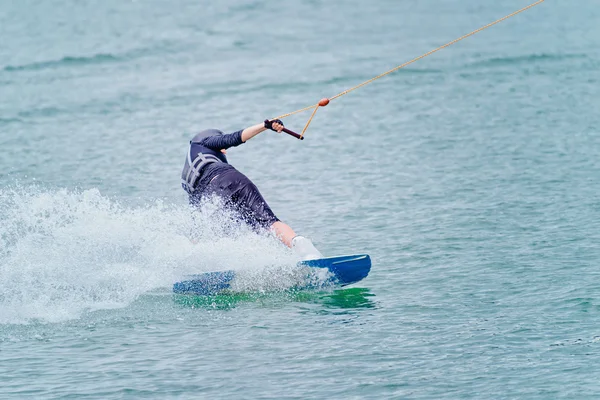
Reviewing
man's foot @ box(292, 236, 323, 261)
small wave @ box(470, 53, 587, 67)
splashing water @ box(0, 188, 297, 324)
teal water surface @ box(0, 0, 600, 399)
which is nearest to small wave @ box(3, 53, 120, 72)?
teal water surface @ box(0, 0, 600, 399)

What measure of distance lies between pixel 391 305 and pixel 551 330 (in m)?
1.61

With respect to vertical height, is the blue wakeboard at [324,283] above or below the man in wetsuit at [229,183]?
below

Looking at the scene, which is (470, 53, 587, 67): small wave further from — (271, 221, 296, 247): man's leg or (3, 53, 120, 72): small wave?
(271, 221, 296, 247): man's leg

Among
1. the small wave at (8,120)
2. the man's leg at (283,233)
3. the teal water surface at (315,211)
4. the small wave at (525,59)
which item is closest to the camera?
the teal water surface at (315,211)

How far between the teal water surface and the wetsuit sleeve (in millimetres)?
789

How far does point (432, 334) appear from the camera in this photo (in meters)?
8.83

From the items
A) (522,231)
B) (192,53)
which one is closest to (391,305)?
(522,231)

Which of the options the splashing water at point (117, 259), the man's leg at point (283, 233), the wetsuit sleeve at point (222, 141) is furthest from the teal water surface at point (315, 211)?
the wetsuit sleeve at point (222, 141)

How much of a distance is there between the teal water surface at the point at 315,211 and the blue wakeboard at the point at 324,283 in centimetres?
11

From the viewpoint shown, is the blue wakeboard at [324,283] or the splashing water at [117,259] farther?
the splashing water at [117,259]

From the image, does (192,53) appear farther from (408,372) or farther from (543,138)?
(408,372)

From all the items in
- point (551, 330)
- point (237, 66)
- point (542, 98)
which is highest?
point (237, 66)

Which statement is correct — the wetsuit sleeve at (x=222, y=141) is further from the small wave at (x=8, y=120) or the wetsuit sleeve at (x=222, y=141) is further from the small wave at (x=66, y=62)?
the small wave at (x=66, y=62)

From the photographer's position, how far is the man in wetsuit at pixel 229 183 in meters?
10.2
